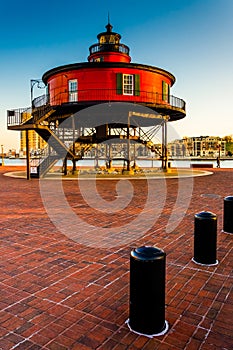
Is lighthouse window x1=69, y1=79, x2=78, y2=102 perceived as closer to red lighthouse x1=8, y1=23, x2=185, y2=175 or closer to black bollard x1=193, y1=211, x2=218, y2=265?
red lighthouse x1=8, y1=23, x2=185, y2=175

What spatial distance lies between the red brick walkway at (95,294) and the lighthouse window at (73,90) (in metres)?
16.6

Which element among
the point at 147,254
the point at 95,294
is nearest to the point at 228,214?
the point at 95,294

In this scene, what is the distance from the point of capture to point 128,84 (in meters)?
22.2

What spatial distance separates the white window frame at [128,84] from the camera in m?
22.1

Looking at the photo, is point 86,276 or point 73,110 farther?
point 73,110

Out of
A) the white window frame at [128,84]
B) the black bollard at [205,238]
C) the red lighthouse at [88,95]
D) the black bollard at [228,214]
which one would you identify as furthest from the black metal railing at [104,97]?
the black bollard at [205,238]

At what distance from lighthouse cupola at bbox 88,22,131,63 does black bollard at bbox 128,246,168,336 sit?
24.4 metres

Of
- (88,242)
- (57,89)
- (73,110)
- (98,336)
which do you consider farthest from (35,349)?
(57,89)

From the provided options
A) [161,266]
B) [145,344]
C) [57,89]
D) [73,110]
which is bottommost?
[145,344]

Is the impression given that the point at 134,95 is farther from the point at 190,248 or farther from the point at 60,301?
the point at 60,301

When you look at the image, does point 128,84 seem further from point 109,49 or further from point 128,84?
point 109,49

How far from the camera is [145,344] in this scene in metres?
2.98

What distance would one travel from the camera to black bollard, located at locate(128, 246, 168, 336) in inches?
121

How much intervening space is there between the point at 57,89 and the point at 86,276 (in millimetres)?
20941
